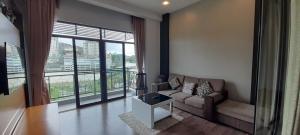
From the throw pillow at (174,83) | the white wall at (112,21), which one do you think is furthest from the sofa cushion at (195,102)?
the white wall at (112,21)

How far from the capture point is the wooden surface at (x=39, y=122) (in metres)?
1.62

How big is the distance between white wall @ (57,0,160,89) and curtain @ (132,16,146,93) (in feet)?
0.49

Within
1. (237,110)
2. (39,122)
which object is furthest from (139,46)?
(39,122)

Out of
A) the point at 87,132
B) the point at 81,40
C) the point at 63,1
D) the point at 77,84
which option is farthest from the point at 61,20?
the point at 87,132

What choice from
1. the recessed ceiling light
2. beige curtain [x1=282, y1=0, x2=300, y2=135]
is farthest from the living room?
beige curtain [x1=282, y1=0, x2=300, y2=135]

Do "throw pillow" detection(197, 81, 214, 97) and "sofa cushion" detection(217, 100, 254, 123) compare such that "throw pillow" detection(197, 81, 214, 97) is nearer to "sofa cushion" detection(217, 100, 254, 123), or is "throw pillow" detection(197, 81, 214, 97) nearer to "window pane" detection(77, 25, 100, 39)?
"sofa cushion" detection(217, 100, 254, 123)

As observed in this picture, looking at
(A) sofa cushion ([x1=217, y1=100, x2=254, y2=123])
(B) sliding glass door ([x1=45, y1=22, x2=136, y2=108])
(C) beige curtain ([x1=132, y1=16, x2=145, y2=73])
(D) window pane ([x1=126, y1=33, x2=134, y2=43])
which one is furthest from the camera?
(D) window pane ([x1=126, y1=33, x2=134, y2=43])

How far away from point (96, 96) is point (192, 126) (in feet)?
9.92

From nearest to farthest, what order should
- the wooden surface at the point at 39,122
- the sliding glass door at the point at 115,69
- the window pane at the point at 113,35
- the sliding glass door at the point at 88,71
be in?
the wooden surface at the point at 39,122
the sliding glass door at the point at 88,71
the window pane at the point at 113,35
the sliding glass door at the point at 115,69

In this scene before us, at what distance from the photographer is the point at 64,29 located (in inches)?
137

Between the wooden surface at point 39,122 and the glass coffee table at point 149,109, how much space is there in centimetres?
152

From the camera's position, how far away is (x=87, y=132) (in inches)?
104

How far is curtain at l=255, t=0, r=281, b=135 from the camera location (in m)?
1.40

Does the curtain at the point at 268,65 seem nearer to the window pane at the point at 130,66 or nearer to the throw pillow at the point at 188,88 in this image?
the throw pillow at the point at 188,88
